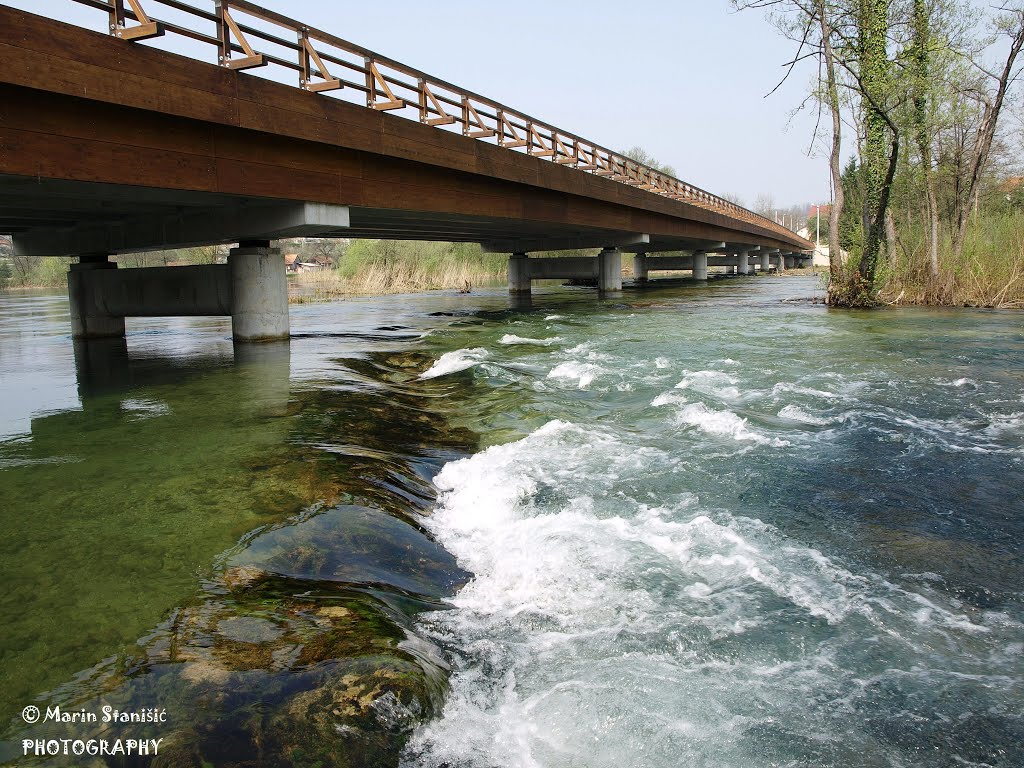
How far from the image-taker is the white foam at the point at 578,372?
11594 millimetres

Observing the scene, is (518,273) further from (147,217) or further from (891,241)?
(147,217)

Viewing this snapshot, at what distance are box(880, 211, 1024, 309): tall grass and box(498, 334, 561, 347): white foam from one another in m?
12.7

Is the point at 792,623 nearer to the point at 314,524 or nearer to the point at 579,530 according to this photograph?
the point at 579,530

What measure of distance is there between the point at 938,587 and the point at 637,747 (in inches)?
100

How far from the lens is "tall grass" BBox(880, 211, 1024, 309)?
2080 cm

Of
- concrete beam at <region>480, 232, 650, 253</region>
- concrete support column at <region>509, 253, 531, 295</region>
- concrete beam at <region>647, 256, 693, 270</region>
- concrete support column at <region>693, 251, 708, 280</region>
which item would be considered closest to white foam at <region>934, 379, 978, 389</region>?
concrete beam at <region>480, 232, 650, 253</region>

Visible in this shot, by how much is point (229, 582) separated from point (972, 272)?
24120 mm

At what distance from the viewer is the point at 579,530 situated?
541 cm

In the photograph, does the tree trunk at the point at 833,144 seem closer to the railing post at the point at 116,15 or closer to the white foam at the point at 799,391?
the white foam at the point at 799,391

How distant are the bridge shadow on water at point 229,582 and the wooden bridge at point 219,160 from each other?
15.4 feet

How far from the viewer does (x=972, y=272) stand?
21594mm

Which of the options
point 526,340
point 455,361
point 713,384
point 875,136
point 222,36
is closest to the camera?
point 713,384

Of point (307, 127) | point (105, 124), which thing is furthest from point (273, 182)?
point (105, 124)

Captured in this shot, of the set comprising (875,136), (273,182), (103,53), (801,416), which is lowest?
(801,416)
